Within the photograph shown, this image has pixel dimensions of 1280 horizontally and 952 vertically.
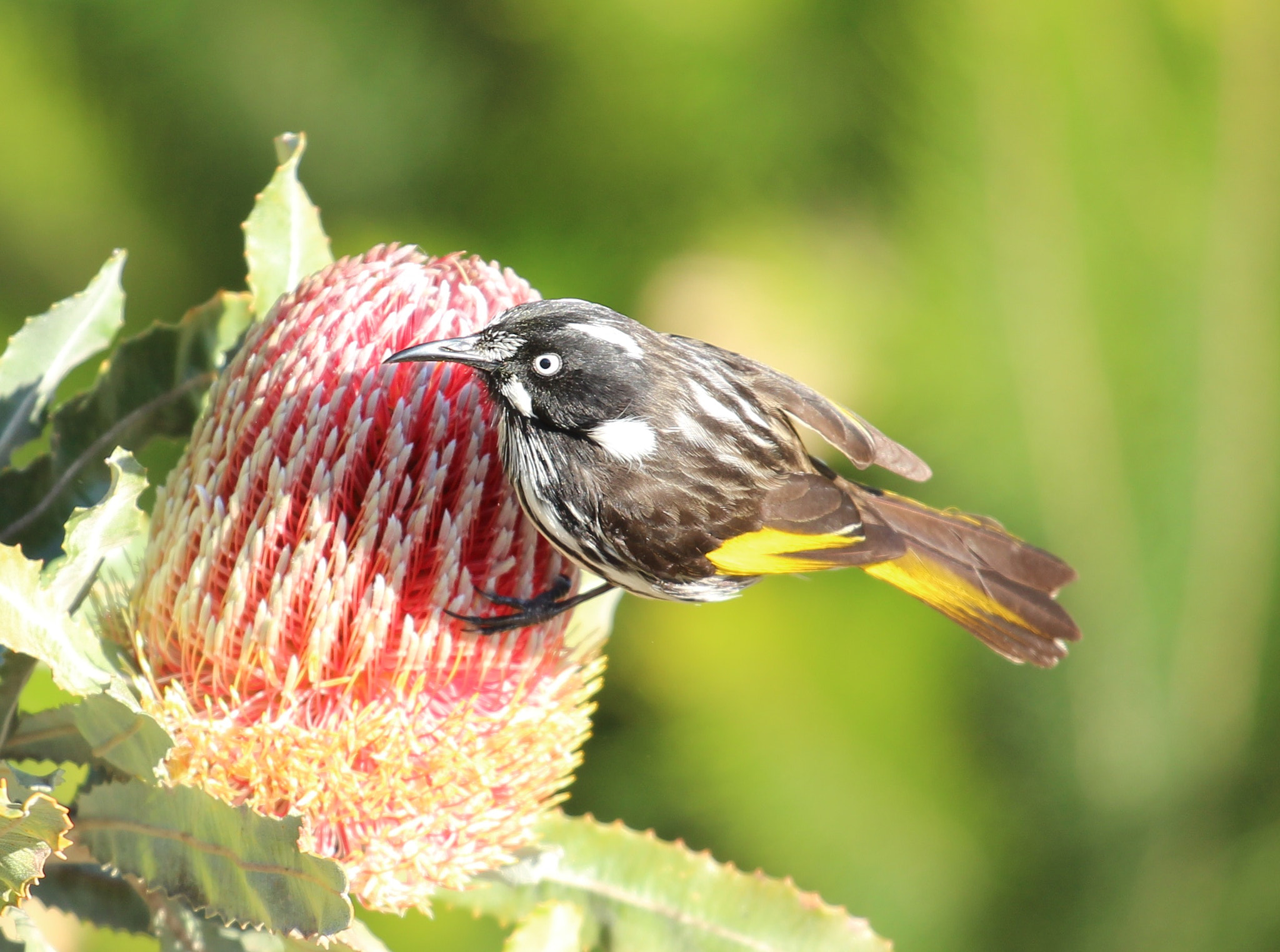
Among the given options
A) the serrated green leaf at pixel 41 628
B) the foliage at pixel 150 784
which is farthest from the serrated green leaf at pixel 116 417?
the serrated green leaf at pixel 41 628

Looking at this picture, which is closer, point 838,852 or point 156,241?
point 838,852

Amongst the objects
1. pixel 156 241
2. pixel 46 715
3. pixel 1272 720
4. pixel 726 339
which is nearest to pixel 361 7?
pixel 156 241

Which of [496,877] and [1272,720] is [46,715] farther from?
[1272,720]

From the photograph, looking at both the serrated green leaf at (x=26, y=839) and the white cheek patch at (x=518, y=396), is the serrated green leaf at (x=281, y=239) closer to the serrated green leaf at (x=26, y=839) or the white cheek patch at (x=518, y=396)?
the white cheek patch at (x=518, y=396)

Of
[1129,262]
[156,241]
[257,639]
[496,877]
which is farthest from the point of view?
[156,241]

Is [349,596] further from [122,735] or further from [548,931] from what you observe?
[548,931]
